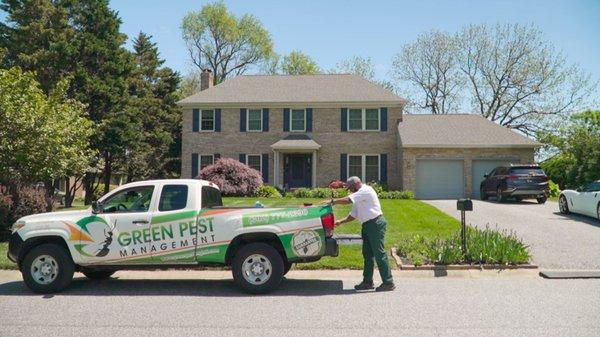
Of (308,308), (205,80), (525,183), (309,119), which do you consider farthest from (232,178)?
(308,308)

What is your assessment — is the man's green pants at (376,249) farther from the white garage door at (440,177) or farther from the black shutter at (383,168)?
the black shutter at (383,168)

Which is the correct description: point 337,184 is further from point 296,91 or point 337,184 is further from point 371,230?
point 371,230

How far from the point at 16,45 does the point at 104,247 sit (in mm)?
26298

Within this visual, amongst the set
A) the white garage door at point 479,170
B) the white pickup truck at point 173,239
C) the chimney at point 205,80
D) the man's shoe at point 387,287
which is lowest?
the man's shoe at point 387,287

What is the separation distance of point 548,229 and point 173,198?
11032 millimetres

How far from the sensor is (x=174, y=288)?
358 inches

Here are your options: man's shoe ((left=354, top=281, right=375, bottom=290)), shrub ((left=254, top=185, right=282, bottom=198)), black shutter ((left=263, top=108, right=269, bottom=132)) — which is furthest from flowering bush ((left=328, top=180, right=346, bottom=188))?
man's shoe ((left=354, top=281, right=375, bottom=290))

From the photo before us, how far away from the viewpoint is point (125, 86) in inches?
1309

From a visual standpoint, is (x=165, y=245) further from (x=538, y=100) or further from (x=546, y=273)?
(x=538, y=100)

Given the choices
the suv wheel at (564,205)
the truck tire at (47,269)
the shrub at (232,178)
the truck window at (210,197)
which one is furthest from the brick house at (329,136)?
the truck tire at (47,269)

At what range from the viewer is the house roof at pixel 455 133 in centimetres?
2764

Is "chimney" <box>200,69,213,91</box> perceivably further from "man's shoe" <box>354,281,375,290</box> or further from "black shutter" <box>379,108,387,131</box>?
"man's shoe" <box>354,281,375,290</box>

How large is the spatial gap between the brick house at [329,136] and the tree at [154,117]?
6.99 meters

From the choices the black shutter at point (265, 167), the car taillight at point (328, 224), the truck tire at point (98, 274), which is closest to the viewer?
the car taillight at point (328, 224)
